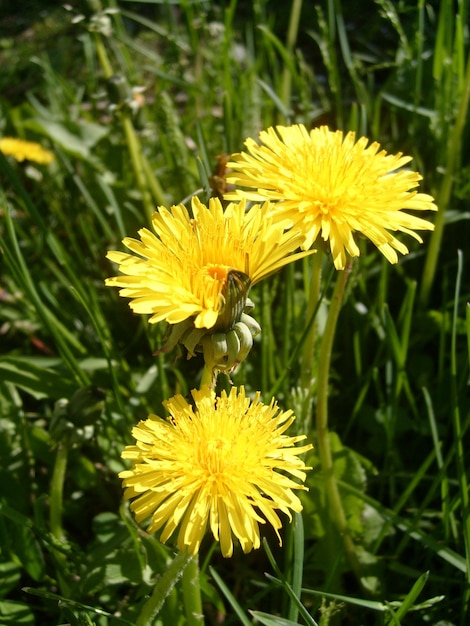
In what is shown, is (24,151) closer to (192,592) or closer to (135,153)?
(135,153)

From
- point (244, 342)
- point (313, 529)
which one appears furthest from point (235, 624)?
point (244, 342)

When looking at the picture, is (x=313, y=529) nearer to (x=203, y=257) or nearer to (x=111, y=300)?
(x=203, y=257)

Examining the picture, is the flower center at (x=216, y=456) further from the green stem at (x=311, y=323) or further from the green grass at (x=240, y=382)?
the green stem at (x=311, y=323)

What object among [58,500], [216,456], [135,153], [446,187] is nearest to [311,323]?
[216,456]

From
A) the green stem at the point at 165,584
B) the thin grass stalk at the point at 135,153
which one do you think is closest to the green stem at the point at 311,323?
the green stem at the point at 165,584

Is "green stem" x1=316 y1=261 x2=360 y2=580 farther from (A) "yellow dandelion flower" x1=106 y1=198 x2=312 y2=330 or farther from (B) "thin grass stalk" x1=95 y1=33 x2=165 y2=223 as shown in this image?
(B) "thin grass stalk" x1=95 y1=33 x2=165 y2=223

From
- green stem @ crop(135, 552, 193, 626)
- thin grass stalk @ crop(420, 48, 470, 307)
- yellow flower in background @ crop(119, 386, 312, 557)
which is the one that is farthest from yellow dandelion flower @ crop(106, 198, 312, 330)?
thin grass stalk @ crop(420, 48, 470, 307)

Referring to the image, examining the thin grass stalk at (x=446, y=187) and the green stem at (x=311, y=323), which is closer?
the green stem at (x=311, y=323)
